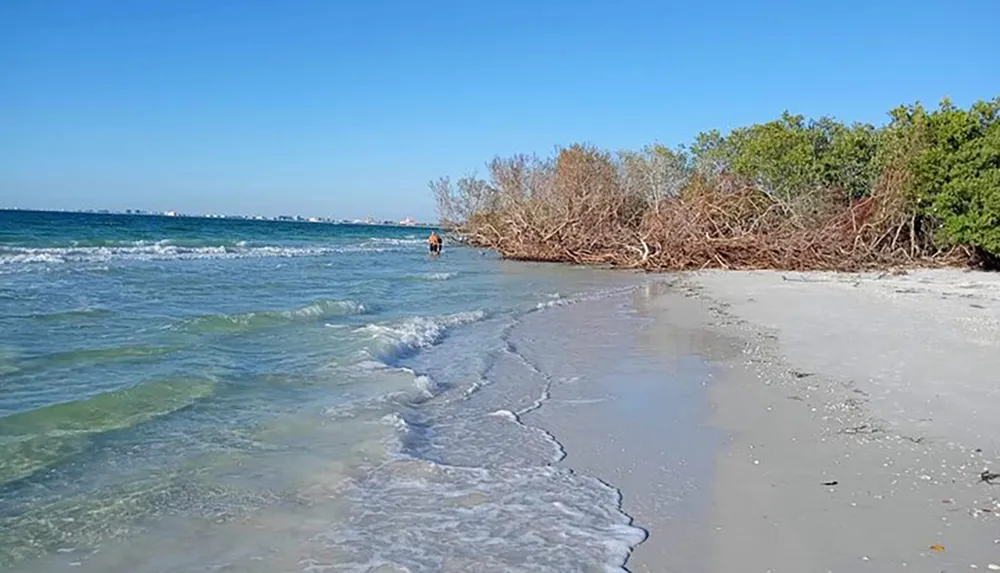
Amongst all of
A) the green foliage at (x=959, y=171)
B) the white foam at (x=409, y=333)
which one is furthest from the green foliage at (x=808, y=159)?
the white foam at (x=409, y=333)

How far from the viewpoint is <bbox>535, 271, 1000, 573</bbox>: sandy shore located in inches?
150

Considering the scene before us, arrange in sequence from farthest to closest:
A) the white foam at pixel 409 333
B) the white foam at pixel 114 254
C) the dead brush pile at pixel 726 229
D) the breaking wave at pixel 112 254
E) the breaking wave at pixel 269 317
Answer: the white foam at pixel 114 254, the breaking wave at pixel 112 254, the dead brush pile at pixel 726 229, the breaking wave at pixel 269 317, the white foam at pixel 409 333

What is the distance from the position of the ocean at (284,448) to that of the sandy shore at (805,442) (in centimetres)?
45

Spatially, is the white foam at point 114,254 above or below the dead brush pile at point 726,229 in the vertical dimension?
below

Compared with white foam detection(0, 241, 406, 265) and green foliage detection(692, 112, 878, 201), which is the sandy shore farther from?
white foam detection(0, 241, 406, 265)

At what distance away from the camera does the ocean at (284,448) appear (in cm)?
398

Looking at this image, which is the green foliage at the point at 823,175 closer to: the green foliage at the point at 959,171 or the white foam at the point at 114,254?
the green foliage at the point at 959,171

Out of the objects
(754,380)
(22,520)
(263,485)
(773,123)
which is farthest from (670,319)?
(773,123)

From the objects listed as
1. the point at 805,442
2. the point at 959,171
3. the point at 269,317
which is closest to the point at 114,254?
the point at 269,317

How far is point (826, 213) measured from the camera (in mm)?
27406

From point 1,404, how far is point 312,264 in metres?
25.3

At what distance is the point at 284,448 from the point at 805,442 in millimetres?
4114

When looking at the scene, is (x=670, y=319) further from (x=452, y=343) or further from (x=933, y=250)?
(x=933, y=250)

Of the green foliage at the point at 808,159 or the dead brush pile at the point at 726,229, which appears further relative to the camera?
the green foliage at the point at 808,159
